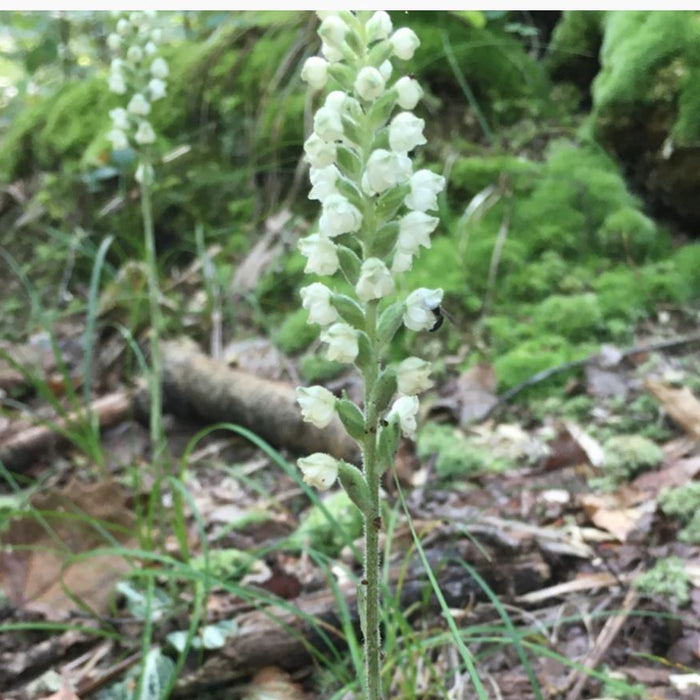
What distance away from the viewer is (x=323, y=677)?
5.63 ft

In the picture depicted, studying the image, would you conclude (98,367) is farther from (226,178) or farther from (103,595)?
(103,595)

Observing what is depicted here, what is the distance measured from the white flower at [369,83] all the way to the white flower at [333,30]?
60 millimetres

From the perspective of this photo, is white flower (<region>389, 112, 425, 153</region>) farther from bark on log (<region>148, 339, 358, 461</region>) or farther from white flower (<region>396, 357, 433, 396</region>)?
bark on log (<region>148, 339, 358, 461</region>)

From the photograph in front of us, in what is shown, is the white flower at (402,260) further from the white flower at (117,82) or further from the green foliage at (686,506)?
the white flower at (117,82)

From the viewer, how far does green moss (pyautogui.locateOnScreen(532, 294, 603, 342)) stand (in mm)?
2898

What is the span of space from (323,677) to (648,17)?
10.0 feet

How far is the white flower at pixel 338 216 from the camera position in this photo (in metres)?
1.01

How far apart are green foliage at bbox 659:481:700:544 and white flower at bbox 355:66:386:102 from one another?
1.43 metres

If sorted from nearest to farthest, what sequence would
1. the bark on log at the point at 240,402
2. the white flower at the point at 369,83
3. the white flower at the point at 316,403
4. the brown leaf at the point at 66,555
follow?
the white flower at the point at 369,83 → the white flower at the point at 316,403 → the brown leaf at the point at 66,555 → the bark on log at the point at 240,402

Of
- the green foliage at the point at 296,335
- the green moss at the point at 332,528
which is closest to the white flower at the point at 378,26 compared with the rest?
the green moss at the point at 332,528

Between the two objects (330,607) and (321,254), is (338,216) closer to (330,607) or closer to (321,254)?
(321,254)

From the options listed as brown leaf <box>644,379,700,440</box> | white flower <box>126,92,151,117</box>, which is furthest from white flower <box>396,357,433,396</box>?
white flower <box>126,92,151,117</box>

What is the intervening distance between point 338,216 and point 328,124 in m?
0.12

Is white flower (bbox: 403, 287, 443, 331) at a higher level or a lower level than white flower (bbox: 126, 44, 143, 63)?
lower
